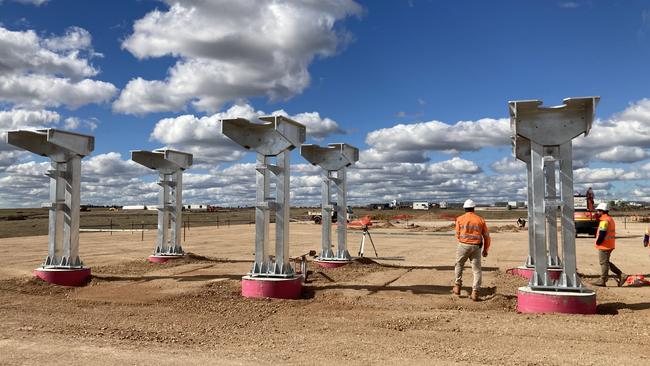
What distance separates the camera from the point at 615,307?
936cm

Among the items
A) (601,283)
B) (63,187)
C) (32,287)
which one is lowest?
(32,287)

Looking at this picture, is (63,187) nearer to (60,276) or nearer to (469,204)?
(60,276)

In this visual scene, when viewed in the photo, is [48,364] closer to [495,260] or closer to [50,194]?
[50,194]

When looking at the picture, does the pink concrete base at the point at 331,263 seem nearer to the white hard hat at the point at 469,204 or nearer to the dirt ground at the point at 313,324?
the dirt ground at the point at 313,324

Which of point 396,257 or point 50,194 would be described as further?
point 396,257

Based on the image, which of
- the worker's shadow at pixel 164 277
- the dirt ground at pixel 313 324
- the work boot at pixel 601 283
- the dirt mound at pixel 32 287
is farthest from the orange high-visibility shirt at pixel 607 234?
Answer: the dirt mound at pixel 32 287

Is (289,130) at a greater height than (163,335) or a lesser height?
greater

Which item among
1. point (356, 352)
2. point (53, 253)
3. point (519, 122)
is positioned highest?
point (519, 122)

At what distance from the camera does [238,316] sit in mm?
9312

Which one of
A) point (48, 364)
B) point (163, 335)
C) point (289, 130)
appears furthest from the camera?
point (289, 130)

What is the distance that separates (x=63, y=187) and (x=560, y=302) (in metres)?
11.7

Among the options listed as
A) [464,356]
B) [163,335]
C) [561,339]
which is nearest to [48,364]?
[163,335]

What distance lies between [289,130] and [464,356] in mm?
6315

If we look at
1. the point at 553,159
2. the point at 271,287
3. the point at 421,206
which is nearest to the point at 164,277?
the point at 271,287
